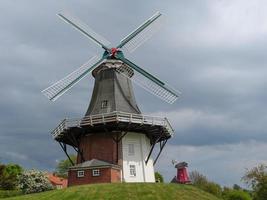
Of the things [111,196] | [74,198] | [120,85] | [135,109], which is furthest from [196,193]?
[120,85]

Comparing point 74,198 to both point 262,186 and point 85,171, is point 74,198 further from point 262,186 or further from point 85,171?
point 262,186

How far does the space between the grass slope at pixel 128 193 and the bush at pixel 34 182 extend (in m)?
9.80

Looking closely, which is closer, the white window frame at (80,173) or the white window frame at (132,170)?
the white window frame at (80,173)

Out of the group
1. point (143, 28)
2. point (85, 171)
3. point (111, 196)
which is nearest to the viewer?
point (111, 196)

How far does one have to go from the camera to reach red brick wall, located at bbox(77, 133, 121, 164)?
108ft

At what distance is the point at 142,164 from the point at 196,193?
832 cm

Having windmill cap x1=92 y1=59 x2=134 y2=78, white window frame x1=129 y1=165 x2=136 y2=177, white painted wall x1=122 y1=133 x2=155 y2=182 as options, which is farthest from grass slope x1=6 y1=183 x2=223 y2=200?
windmill cap x1=92 y1=59 x2=134 y2=78

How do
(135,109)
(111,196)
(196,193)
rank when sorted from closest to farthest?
(111,196)
(196,193)
(135,109)

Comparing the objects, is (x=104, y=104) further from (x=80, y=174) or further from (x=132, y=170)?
(x=80, y=174)

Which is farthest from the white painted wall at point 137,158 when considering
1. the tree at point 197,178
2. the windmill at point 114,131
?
the tree at point 197,178

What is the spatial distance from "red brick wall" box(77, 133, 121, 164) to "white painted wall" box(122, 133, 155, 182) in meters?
0.89

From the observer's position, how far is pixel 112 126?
32.6m

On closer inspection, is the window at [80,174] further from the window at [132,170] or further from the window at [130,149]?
the window at [130,149]

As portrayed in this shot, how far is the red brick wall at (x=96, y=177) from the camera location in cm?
3053
